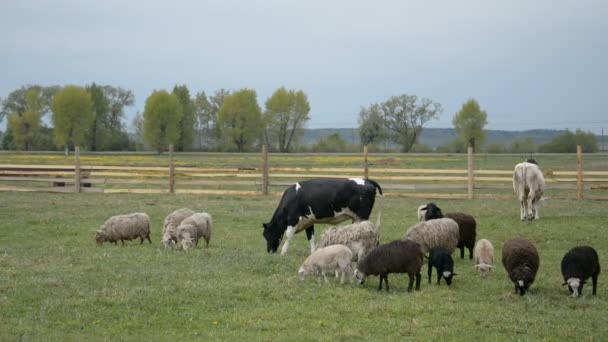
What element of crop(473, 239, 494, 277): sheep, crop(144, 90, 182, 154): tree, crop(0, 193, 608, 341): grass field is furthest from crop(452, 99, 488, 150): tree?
crop(473, 239, 494, 277): sheep

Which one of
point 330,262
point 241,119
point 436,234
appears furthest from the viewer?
point 241,119

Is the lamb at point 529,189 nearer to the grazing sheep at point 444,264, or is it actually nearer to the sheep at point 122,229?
the grazing sheep at point 444,264

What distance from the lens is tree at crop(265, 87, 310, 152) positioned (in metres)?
83.8

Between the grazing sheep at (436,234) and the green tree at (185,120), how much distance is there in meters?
71.8

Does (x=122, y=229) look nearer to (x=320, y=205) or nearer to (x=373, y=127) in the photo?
(x=320, y=205)

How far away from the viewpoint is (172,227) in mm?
15711

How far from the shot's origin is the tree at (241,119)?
80.6 meters

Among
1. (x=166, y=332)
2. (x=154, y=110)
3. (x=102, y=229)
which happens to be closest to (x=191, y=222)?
(x=102, y=229)

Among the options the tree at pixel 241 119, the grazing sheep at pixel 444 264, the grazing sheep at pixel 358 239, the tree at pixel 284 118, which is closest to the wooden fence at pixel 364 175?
the grazing sheep at pixel 358 239

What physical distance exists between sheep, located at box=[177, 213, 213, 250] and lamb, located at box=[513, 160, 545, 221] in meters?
8.85

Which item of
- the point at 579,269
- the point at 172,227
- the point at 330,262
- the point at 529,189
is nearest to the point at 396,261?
the point at 330,262

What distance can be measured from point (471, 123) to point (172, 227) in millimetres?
62530

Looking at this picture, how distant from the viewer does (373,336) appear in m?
8.34

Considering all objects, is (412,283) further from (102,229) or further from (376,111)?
(376,111)
